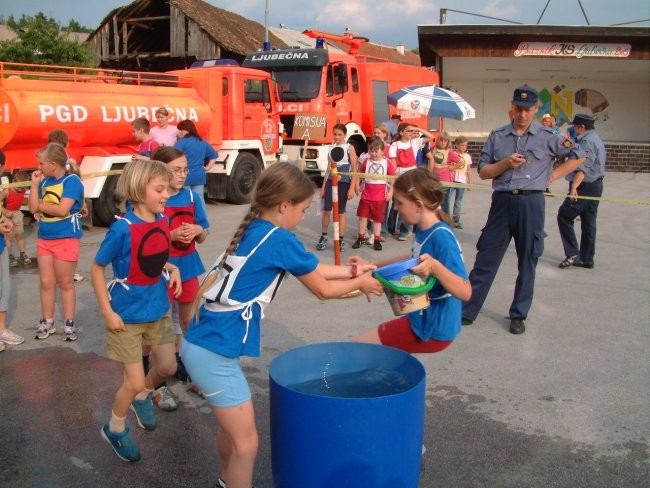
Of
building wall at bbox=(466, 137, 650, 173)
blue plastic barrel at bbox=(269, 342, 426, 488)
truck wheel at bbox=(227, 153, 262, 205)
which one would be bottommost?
blue plastic barrel at bbox=(269, 342, 426, 488)

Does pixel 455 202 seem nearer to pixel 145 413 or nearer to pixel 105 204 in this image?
pixel 105 204

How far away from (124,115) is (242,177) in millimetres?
3264

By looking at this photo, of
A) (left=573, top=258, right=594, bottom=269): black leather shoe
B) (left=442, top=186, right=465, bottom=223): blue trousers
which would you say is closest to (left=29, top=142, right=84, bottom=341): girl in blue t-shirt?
(left=573, top=258, right=594, bottom=269): black leather shoe

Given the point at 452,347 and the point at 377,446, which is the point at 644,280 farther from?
the point at 377,446

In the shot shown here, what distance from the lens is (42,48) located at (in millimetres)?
26406

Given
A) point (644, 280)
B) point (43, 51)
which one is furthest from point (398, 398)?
point (43, 51)

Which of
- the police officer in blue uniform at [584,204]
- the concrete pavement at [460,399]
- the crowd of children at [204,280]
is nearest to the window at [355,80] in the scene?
the police officer in blue uniform at [584,204]

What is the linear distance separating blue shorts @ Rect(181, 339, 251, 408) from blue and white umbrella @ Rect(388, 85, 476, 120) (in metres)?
11.8

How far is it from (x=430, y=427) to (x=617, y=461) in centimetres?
106

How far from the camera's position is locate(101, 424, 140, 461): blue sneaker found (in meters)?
3.62

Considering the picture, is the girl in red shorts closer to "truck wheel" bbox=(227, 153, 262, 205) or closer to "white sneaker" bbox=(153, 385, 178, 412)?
"white sneaker" bbox=(153, 385, 178, 412)

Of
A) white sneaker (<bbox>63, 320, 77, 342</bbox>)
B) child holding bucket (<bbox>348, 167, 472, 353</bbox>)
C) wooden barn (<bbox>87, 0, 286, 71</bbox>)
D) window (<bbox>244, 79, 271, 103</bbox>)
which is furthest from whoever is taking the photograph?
wooden barn (<bbox>87, 0, 286, 71</bbox>)

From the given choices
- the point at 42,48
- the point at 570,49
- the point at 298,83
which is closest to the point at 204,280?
the point at 298,83

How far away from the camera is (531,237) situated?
5.88 metres
